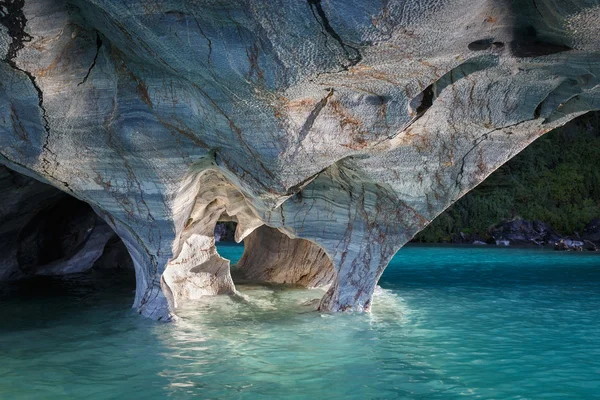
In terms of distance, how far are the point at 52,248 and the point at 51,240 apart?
0.24 m

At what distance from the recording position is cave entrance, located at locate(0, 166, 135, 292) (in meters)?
10.2

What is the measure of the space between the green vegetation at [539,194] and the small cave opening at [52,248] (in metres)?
16.8

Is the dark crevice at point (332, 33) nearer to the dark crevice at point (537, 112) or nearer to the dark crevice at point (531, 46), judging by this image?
the dark crevice at point (531, 46)

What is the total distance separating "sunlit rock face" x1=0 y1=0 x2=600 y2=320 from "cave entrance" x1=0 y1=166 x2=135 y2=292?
3737mm

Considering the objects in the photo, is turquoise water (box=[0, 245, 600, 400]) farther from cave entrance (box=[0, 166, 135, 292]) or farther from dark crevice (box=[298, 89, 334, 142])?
dark crevice (box=[298, 89, 334, 142])

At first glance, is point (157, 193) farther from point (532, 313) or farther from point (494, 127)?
point (532, 313)

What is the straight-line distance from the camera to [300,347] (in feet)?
18.7

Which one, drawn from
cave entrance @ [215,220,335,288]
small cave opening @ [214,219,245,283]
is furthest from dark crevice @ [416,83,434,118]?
small cave opening @ [214,219,245,283]

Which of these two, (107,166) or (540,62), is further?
(107,166)

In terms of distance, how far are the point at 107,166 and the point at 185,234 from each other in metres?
2.05

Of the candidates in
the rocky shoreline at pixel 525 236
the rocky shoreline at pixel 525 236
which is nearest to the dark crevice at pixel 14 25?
the rocky shoreline at pixel 525 236

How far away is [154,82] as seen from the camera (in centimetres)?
577

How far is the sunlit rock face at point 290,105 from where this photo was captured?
4.54 metres

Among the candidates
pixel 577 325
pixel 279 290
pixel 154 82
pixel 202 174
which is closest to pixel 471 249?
pixel 279 290
